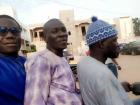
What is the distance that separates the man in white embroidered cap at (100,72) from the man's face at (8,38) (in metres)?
0.54

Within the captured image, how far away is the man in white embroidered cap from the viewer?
3113 millimetres

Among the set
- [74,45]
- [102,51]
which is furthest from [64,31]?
[74,45]

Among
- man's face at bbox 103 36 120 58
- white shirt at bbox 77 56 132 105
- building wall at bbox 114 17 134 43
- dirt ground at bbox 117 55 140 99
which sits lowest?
dirt ground at bbox 117 55 140 99

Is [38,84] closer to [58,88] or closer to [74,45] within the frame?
[58,88]

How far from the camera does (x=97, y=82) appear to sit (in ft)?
10.3

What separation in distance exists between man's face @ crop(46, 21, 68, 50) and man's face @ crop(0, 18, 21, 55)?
10.3 inches

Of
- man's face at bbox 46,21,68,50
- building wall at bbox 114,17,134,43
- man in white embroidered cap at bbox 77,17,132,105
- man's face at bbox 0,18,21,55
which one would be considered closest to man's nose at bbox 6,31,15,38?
man's face at bbox 0,18,21,55

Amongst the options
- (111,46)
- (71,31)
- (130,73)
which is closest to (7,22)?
(111,46)

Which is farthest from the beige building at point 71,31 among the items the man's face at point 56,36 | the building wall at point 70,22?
the man's face at point 56,36

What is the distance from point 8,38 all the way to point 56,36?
38 cm

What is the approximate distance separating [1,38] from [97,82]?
0.87 metres

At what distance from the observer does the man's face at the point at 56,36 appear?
3559 mm

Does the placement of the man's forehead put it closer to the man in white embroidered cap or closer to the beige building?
the man in white embroidered cap

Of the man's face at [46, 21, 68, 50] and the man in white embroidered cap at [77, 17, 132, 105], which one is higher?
the man's face at [46, 21, 68, 50]
